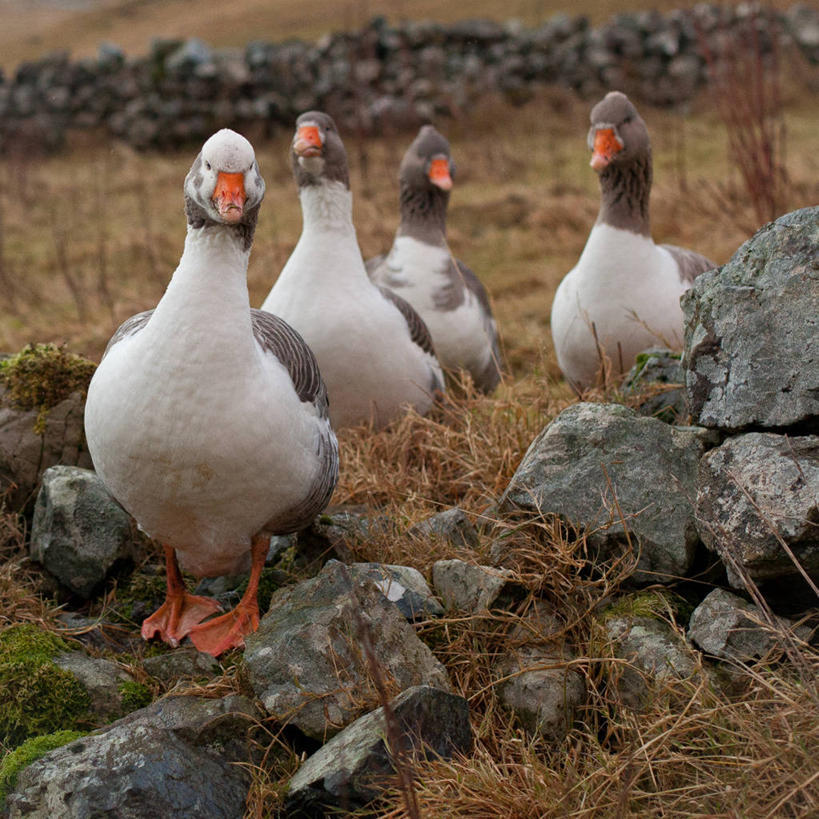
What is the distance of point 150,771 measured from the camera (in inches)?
111

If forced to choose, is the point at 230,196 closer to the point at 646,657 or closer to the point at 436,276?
the point at 646,657

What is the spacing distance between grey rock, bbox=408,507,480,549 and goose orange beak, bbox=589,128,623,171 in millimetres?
2526

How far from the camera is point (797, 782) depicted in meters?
2.46

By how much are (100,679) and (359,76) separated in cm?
1627

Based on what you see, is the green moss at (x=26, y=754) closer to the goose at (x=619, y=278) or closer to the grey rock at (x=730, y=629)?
the grey rock at (x=730, y=629)

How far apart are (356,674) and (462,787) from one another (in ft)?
1.73

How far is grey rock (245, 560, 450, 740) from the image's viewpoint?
3104 mm

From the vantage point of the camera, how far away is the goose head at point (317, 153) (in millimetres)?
5391

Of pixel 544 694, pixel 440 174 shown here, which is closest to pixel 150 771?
pixel 544 694

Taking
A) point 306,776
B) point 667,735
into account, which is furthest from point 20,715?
point 667,735

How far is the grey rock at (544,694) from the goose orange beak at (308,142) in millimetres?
3148

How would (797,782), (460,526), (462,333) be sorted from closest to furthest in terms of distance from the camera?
(797,782), (460,526), (462,333)

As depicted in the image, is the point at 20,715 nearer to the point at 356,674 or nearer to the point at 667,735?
the point at 356,674

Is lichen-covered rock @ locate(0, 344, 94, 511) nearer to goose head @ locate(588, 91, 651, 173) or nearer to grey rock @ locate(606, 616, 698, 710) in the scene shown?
grey rock @ locate(606, 616, 698, 710)
